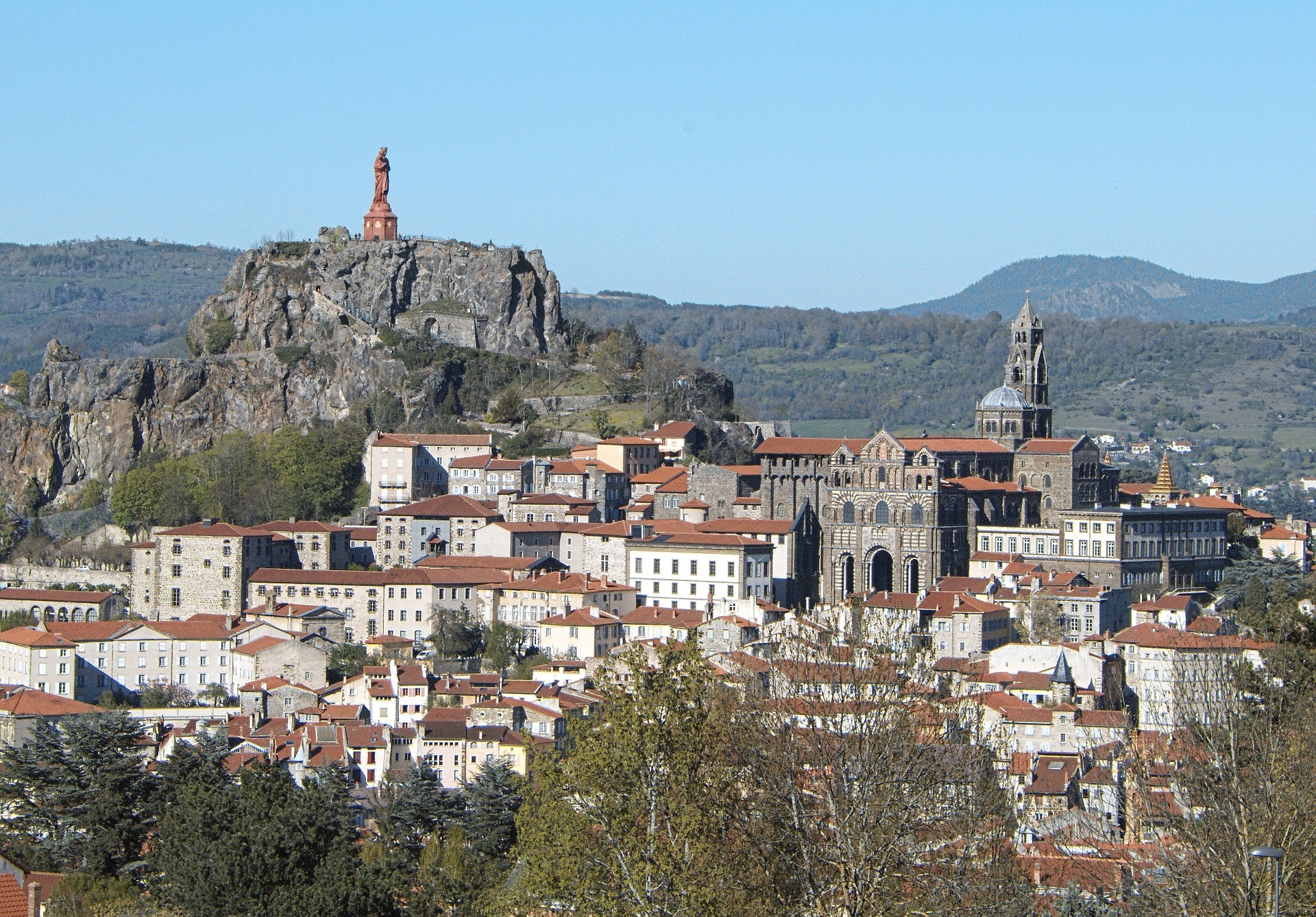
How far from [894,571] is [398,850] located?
30542mm

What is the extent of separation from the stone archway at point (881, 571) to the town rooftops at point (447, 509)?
15199 millimetres

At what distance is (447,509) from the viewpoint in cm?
7862

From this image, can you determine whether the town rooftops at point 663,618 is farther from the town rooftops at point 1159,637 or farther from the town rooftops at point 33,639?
the town rooftops at point 33,639

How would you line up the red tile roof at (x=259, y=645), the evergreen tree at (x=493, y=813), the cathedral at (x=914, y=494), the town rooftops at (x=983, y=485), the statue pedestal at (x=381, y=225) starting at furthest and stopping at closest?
the statue pedestal at (x=381, y=225) → the town rooftops at (x=983, y=485) → the cathedral at (x=914, y=494) → the red tile roof at (x=259, y=645) → the evergreen tree at (x=493, y=813)

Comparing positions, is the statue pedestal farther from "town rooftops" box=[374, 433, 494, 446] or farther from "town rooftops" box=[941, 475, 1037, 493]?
"town rooftops" box=[941, 475, 1037, 493]

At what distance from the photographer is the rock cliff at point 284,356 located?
95.4 metres

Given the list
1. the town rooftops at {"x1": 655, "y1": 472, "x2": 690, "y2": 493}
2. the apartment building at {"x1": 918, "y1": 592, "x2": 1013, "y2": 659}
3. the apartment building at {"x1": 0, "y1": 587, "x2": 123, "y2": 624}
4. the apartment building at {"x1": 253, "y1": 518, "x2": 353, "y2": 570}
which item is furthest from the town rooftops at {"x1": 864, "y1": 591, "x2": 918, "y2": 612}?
the apartment building at {"x1": 0, "y1": 587, "x2": 123, "y2": 624}

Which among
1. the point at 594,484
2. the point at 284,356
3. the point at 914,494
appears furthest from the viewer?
the point at 284,356

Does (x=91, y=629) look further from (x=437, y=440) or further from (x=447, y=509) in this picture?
(x=437, y=440)

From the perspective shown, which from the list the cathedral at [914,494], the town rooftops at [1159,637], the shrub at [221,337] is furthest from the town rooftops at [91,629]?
the town rooftops at [1159,637]

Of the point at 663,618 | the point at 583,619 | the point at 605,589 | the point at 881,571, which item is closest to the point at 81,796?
the point at 583,619

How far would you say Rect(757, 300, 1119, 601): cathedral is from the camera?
73562mm

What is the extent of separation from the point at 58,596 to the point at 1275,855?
6336 cm

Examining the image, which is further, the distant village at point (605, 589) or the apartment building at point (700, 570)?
the apartment building at point (700, 570)
